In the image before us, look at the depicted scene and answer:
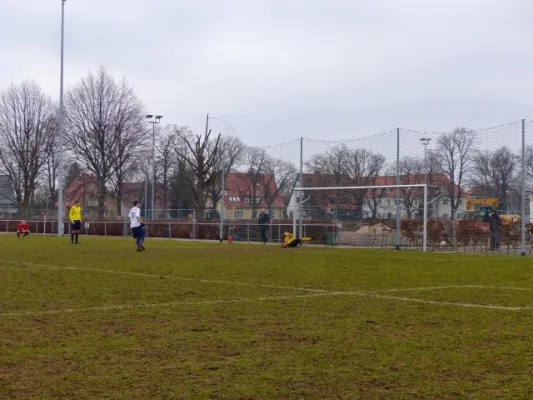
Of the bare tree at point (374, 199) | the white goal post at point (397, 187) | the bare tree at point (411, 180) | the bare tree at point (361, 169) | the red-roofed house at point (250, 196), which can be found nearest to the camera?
the white goal post at point (397, 187)

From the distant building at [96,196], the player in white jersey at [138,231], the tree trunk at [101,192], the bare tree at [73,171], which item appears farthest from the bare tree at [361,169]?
the bare tree at [73,171]

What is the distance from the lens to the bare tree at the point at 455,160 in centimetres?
2858

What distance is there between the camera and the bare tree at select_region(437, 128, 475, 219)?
28.6m

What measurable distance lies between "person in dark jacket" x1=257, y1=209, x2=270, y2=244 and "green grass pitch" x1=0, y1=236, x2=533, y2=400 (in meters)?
20.4

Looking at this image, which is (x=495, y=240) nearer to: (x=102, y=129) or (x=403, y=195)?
(x=403, y=195)

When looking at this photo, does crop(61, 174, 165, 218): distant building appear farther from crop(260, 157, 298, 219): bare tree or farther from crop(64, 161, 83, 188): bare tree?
crop(260, 157, 298, 219): bare tree

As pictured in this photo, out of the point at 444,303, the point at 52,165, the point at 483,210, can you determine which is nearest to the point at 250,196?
the point at 483,210

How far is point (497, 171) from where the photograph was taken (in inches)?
1068

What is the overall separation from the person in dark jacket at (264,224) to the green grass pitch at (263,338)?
20426mm

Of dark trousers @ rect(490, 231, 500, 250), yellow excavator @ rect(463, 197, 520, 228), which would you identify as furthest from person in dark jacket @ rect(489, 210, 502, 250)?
yellow excavator @ rect(463, 197, 520, 228)

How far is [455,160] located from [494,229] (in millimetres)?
3930

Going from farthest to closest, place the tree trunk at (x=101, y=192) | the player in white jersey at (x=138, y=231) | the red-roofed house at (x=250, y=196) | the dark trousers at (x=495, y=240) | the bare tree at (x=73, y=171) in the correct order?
the bare tree at (x=73, y=171)
the tree trunk at (x=101, y=192)
the red-roofed house at (x=250, y=196)
the dark trousers at (x=495, y=240)
the player in white jersey at (x=138, y=231)

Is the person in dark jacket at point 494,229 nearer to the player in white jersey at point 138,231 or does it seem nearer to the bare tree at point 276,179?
the bare tree at point 276,179

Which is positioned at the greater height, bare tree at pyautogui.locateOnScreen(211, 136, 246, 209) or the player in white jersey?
bare tree at pyautogui.locateOnScreen(211, 136, 246, 209)
